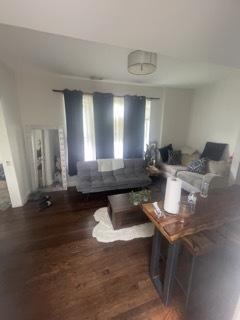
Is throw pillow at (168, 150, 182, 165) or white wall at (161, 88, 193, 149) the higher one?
white wall at (161, 88, 193, 149)

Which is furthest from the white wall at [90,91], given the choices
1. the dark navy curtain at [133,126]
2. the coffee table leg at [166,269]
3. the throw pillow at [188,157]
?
the coffee table leg at [166,269]

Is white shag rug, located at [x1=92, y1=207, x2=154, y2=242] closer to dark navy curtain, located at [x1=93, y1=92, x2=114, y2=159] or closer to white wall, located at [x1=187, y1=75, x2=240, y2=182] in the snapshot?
dark navy curtain, located at [x1=93, y1=92, x2=114, y2=159]

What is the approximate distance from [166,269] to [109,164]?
2655 mm

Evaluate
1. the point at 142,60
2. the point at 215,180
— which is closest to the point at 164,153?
the point at 215,180

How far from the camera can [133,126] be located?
4.34 meters

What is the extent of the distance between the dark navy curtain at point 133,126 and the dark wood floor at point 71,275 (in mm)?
2265

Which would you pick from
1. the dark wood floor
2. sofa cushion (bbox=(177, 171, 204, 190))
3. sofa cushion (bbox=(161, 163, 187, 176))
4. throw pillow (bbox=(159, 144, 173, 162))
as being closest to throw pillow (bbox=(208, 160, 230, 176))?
sofa cushion (bbox=(177, 171, 204, 190))

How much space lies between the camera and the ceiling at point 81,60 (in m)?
2.03

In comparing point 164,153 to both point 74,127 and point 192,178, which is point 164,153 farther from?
point 74,127

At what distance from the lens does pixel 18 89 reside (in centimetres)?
336

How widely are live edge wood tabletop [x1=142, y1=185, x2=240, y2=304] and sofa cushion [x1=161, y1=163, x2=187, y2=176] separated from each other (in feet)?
6.88

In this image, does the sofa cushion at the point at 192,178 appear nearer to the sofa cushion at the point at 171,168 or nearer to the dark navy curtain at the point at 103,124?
the sofa cushion at the point at 171,168

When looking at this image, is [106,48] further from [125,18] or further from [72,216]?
[72,216]

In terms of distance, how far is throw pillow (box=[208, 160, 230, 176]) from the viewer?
3.34 meters
